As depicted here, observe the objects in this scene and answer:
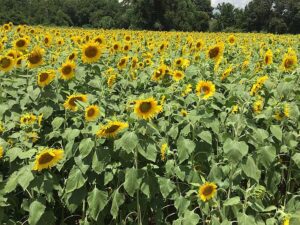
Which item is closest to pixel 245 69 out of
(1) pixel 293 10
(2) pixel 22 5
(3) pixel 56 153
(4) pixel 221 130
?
(4) pixel 221 130

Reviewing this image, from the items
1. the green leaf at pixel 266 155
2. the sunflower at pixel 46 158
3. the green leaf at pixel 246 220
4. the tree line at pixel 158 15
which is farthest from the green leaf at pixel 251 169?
the tree line at pixel 158 15

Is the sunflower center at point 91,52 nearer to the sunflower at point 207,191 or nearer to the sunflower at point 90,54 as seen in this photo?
the sunflower at point 90,54

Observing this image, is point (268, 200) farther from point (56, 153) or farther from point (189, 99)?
point (56, 153)

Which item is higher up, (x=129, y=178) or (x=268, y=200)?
(x=129, y=178)

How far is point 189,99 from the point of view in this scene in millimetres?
4086

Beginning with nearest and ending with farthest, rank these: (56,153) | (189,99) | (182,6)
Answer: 1. (56,153)
2. (189,99)
3. (182,6)

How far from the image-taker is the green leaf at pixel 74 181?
3.36 metres

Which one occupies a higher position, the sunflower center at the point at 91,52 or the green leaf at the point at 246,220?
the sunflower center at the point at 91,52

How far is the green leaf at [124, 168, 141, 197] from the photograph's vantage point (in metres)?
3.29

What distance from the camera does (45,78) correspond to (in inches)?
164

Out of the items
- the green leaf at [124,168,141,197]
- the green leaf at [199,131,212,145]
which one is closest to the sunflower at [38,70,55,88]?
the green leaf at [124,168,141,197]

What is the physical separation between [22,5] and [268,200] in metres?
41.0

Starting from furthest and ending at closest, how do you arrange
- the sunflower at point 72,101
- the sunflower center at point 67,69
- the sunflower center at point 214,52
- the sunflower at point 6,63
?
the sunflower center at point 214,52
the sunflower at point 6,63
the sunflower center at point 67,69
the sunflower at point 72,101

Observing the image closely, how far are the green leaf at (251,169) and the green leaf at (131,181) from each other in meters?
0.84
